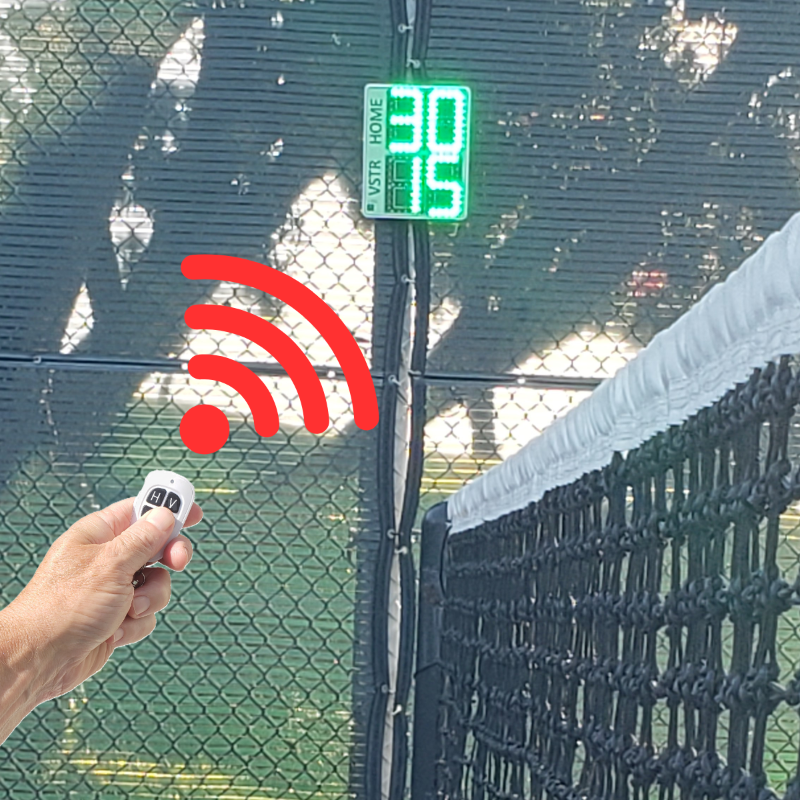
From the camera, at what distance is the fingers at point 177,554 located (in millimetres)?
954

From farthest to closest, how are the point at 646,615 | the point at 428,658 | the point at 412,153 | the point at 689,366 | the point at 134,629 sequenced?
the point at 412,153, the point at 428,658, the point at 134,629, the point at 646,615, the point at 689,366

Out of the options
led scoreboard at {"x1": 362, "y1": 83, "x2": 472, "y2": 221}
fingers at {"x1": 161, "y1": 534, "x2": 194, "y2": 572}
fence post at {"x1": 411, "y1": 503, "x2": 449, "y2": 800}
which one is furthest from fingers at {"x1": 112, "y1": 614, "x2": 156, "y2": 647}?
led scoreboard at {"x1": 362, "y1": 83, "x2": 472, "y2": 221}

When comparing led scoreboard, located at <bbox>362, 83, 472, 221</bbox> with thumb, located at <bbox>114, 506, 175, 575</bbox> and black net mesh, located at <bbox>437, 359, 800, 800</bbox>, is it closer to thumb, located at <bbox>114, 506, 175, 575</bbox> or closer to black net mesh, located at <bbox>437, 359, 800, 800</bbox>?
black net mesh, located at <bbox>437, 359, 800, 800</bbox>

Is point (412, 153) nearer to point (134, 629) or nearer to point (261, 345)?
point (261, 345)

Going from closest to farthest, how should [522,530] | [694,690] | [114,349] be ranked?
1. [694,690]
2. [522,530]
3. [114,349]

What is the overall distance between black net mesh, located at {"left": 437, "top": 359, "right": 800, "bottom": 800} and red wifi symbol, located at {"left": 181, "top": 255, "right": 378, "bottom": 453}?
98cm

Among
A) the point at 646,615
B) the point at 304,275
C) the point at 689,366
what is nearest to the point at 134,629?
the point at 646,615

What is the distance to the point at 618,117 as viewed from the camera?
2.93 metres

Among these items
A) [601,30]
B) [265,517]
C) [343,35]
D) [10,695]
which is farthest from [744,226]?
[10,695]

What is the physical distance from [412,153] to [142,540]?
2117 millimetres

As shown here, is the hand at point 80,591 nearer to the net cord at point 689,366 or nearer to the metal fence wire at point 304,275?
the net cord at point 689,366

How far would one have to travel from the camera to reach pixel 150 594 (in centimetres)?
105

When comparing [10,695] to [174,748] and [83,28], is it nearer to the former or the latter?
[174,748]

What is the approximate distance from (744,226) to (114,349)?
71.5 inches
